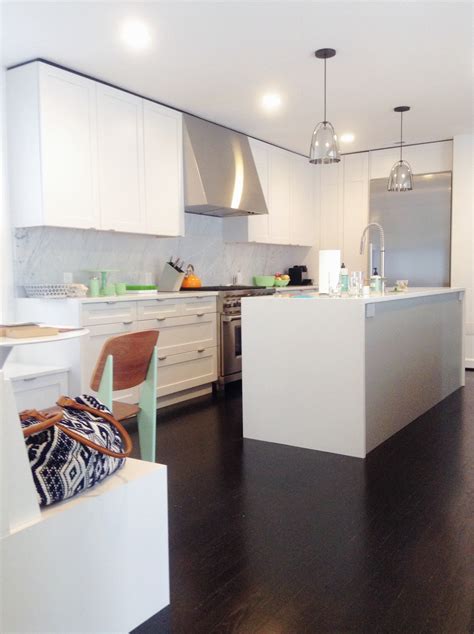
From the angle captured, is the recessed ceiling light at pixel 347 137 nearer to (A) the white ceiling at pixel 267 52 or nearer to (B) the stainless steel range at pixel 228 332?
(A) the white ceiling at pixel 267 52

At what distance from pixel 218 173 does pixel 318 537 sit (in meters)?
3.79

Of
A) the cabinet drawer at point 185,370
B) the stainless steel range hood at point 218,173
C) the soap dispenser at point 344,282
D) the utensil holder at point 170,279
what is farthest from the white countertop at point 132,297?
the soap dispenser at point 344,282

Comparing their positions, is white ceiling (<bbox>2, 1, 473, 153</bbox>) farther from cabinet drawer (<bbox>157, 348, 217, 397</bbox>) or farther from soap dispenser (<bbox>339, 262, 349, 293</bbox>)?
cabinet drawer (<bbox>157, 348, 217, 397</bbox>)

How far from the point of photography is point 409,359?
13.1ft

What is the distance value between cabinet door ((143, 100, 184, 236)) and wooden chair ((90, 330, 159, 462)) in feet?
7.46

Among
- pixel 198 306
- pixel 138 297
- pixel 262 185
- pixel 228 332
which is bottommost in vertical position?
pixel 228 332

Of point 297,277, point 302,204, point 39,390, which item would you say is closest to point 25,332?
point 39,390

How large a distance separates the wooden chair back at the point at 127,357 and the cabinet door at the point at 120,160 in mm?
1962

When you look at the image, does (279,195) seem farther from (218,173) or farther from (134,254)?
(134,254)

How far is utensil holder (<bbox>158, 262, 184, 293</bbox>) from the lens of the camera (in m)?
4.99

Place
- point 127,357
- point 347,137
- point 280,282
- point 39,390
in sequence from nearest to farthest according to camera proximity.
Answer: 1. point 127,357
2. point 39,390
3. point 347,137
4. point 280,282

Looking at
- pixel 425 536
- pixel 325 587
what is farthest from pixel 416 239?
pixel 325 587

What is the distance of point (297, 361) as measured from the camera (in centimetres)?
346

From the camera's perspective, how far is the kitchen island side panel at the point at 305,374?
10.7 feet
